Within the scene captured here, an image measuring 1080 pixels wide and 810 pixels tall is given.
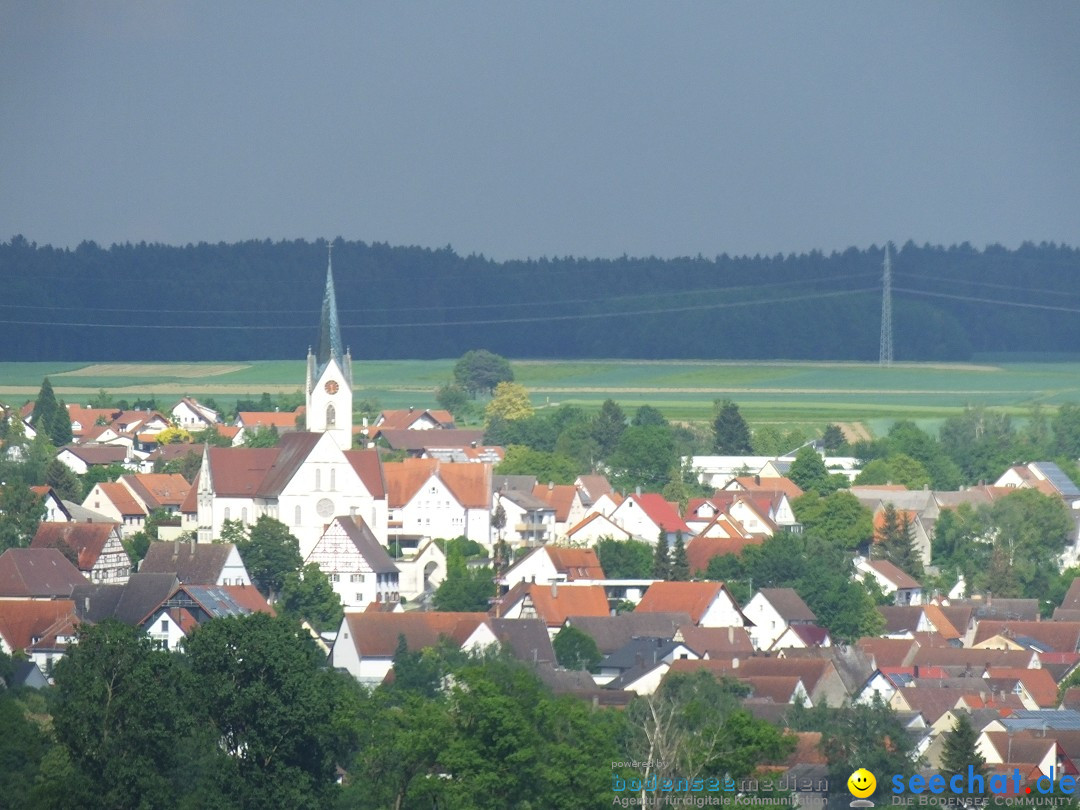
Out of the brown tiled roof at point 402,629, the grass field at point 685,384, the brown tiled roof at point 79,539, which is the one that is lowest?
the grass field at point 685,384

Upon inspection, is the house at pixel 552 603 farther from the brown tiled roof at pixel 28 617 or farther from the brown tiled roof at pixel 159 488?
the brown tiled roof at pixel 159 488

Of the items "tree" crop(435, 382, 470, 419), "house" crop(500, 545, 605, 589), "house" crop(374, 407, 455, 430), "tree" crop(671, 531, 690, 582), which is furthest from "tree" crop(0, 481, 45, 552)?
"tree" crop(435, 382, 470, 419)

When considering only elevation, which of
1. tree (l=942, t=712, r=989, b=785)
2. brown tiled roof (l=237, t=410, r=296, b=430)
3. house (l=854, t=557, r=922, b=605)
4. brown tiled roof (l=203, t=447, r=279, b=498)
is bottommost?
house (l=854, t=557, r=922, b=605)

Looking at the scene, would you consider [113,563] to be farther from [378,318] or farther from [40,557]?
[378,318]

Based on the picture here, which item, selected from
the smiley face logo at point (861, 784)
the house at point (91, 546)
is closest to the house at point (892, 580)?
the house at point (91, 546)

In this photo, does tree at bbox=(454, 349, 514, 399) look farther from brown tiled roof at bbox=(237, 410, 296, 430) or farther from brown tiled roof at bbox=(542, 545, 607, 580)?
brown tiled roof at bbox=(542, 545, 607, 580)

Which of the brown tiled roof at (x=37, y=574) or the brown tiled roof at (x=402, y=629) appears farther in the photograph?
the brown tiled roof at (x=37, y=574)
